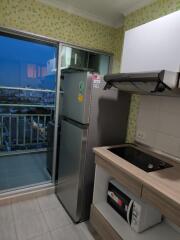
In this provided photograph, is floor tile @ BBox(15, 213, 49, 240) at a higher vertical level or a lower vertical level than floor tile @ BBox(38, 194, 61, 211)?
higher

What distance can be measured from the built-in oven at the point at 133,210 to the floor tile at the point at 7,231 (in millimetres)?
1060

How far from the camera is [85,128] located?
67.4 inches

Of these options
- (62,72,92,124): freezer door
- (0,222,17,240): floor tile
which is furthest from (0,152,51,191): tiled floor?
(62,72,92,124): freezer door

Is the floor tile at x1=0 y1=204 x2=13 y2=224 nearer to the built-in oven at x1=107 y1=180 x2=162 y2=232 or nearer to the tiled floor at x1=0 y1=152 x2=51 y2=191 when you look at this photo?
the tiled floor at x1=0 y1=152 x2=51 y2=191

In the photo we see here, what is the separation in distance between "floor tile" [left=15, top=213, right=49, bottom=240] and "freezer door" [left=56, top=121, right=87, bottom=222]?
317mm

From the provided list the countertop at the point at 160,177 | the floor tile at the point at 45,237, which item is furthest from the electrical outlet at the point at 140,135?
the floor tile at the point at 45,237

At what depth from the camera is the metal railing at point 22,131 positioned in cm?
332

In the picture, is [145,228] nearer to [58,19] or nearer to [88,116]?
[88,116]

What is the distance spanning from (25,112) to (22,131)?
0.43 metres

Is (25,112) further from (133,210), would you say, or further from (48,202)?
(133,210)

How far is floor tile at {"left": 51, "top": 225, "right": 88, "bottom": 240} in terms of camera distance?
5.59ft

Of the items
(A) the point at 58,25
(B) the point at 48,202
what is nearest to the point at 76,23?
(A) the point at 58,25

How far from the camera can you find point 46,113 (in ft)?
12.0

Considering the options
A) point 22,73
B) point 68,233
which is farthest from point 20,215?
point 22,73
